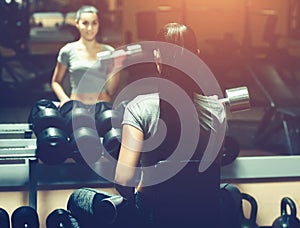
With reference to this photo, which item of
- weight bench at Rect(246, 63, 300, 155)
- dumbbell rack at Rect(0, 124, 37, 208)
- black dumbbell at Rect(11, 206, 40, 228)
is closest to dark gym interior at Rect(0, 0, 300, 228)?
weight bench at Rect(246, 63, 300, 155)

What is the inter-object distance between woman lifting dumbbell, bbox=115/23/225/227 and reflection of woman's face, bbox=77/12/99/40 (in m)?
1.71

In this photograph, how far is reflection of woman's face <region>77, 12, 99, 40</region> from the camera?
4.41m

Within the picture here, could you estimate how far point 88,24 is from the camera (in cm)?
442

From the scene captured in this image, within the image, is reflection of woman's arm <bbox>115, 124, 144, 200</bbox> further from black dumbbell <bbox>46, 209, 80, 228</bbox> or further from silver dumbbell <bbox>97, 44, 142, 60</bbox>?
silver dumbbell <bbox>97, 44, 142, 60</bbox>

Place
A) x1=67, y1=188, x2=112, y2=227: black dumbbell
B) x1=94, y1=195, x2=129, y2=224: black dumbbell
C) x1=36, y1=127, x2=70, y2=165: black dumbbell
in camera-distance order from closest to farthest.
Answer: x1=94, y1=195, x2=129, y2=224: black dumbbell < x1=67, y1=188, x2=112, y2=227: black dumbbell < x1=36, y1=127, x2=70, y2=165: black dumbbell

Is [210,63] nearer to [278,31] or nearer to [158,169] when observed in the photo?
[278,31]

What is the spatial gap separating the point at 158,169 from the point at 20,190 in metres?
1.68

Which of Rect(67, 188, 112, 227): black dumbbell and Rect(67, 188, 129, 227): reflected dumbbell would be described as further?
Rect(67, 188, 112, 227): black dumbbell

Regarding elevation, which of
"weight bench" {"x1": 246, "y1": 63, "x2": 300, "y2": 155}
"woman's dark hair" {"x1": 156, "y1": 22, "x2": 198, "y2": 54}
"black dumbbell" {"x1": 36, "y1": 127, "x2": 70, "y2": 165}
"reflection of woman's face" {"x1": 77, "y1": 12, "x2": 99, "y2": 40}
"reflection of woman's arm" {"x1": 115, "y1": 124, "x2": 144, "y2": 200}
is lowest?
"weight bench" {"x1": 246, "y1": 63, "x2": 300, "y2": 155}

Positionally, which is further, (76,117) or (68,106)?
(68,106)

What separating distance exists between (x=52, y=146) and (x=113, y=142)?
0.97 ft

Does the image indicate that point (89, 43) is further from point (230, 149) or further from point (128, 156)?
point (128, 156)

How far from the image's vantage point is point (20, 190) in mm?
4188

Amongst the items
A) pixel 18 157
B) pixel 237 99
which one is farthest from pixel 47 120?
pixel 237 99
